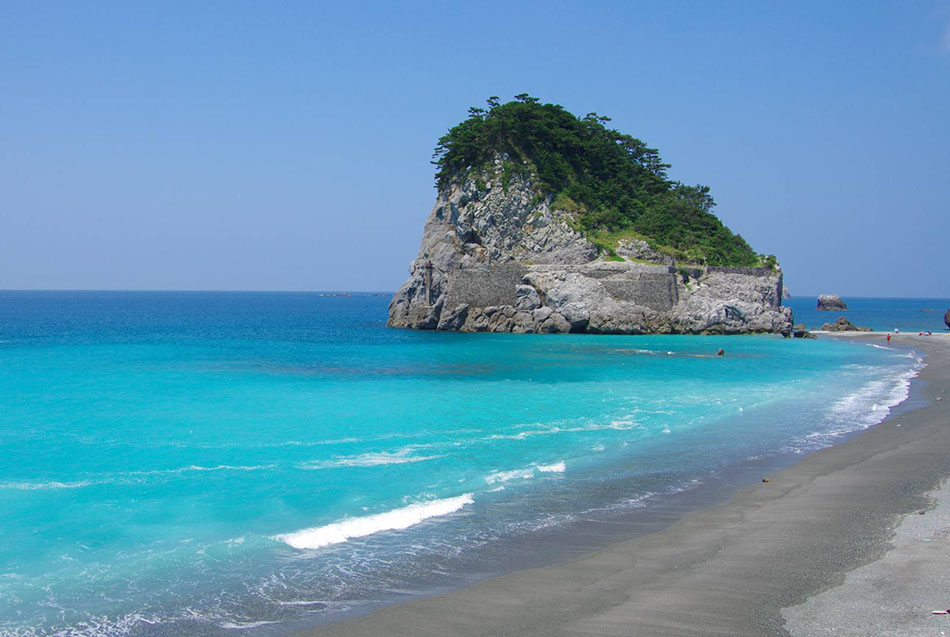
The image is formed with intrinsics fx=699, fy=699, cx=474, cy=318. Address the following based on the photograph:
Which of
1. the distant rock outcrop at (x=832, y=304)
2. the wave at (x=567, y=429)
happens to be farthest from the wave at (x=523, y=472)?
the distant rock outcrop at (x=832, y=304)

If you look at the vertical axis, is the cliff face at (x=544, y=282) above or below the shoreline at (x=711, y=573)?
above

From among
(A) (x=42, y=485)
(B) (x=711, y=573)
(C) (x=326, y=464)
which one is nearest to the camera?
(B) (x=711, y=573)

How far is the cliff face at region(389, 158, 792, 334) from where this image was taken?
2014 inches

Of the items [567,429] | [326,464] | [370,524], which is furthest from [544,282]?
[370,524]

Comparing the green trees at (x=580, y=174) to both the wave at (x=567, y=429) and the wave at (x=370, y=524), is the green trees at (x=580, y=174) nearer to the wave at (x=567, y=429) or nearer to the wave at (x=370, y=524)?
the wave at (x=567, y=429)

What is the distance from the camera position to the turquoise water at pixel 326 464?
304 inches

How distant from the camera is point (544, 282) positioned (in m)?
52.1

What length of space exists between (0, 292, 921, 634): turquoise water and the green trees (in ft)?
92.5

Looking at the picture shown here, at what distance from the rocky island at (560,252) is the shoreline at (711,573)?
39.8 metres

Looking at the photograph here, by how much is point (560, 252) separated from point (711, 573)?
159ft

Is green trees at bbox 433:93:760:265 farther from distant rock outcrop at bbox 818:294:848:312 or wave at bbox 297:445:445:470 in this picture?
distant rock outcrop at bbox 818:294:848:312

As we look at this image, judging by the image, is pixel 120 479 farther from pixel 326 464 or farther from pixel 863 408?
pixel 863 408

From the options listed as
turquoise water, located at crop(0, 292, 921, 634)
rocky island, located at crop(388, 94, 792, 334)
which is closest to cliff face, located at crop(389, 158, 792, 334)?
rocky island, located at crop(388, 94, 792, 334)

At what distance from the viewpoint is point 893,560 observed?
24.5 feet
